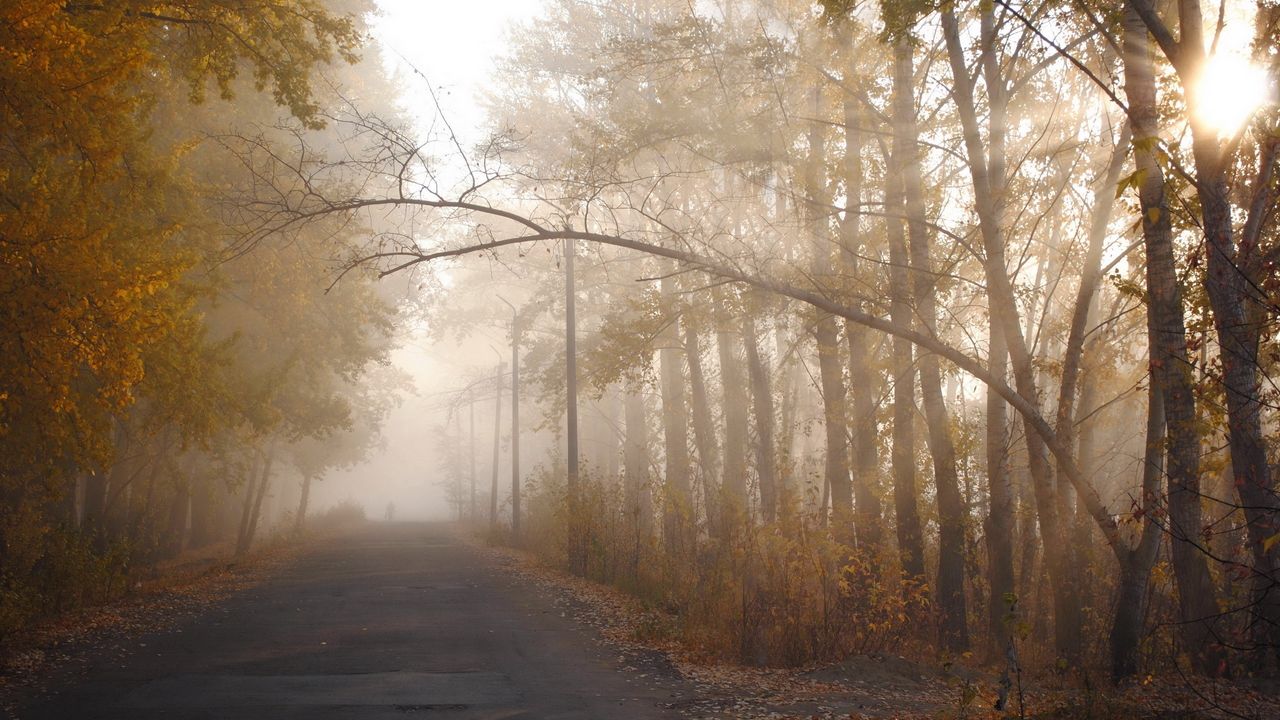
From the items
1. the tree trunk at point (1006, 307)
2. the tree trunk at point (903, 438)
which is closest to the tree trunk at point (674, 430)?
the tree trunk at point (903, 438)

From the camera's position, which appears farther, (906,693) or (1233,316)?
(906,693)

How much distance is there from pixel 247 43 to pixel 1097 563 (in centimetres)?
1259

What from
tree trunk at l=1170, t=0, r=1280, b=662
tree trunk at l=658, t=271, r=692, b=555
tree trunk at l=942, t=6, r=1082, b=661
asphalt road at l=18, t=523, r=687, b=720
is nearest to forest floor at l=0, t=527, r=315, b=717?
asphalt road at l=18, t=523, r=687, b=720

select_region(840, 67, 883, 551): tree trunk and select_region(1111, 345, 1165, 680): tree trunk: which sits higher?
select_region(840, 67, 883, 551): tree trunk

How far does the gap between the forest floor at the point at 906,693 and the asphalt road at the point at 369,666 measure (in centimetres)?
42

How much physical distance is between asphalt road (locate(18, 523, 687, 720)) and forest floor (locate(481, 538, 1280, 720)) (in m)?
0.42

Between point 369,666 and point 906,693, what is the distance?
537 cm

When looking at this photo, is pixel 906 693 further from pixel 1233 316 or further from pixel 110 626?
pixel 110 626

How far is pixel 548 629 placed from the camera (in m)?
12.6

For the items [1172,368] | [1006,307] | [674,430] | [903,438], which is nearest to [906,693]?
[1172,368]

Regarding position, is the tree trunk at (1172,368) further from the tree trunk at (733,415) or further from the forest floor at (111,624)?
the tree trunk at (733,415)

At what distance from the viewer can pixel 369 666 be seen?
9.80 m

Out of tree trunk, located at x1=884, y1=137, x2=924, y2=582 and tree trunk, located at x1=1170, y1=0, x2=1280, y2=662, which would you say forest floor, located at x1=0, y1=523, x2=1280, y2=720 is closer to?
tree trunk, located at x1=1170, y1=0, x2=1280, y2=662

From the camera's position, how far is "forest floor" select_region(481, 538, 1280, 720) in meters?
7.83
